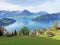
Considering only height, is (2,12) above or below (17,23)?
above

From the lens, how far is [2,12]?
79.4ft

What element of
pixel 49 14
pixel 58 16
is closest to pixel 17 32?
pixel 49 14

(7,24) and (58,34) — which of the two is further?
(7,24)

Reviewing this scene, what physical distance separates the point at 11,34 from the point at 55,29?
4.10m

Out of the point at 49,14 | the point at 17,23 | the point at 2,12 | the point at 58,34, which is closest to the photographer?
the point at 58,34

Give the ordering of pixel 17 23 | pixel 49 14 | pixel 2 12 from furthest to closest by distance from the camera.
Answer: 1. pixel 2 12
2. pixel 49 14
3. pixel 17 23

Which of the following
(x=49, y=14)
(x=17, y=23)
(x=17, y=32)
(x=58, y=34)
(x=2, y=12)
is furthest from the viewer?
(x=2, y=12)

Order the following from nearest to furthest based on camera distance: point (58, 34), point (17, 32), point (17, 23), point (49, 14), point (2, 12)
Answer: point (58, 34) → point (17, 32) → point (17, 23) → point (49, 14) → point (2, 12)

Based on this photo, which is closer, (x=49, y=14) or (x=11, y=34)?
(x=11, y=34)

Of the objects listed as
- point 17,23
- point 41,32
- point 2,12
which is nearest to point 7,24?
point 17,23

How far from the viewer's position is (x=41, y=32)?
52.1ft

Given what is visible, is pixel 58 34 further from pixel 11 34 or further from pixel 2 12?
pixel 2 12

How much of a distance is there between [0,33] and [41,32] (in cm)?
357

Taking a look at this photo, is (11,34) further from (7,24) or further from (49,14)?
(49,14)
